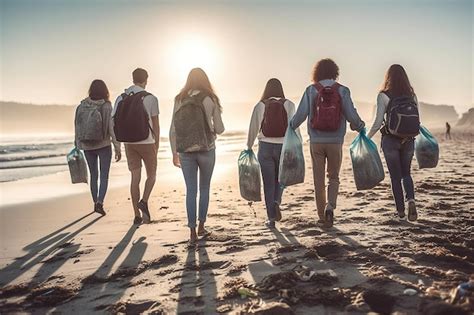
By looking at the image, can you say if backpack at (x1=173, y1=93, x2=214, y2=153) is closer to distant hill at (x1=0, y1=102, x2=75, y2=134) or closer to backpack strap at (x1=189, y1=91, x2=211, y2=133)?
backpack strap at (x1=189, y1=91, x2=211, y2=133)

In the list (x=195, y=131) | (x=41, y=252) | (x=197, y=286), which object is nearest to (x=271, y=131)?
(x=195, y=131)

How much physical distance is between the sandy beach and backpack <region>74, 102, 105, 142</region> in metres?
1.19

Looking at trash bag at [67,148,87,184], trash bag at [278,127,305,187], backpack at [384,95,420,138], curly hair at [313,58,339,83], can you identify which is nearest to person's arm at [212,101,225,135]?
trash bag at [278,127,305,187]

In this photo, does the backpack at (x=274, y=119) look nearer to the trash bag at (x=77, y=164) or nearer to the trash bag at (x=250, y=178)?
the trash bag at (x=250, y=178)

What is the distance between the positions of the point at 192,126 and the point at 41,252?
2122 mm

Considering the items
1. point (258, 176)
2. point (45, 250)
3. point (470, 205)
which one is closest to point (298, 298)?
point (258, 176)

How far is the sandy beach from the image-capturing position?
2889 mm

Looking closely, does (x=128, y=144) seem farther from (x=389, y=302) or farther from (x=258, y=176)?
(x=389, y=302)

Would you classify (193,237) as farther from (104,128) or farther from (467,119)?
(467,119)

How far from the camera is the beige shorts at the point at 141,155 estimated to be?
5609mm

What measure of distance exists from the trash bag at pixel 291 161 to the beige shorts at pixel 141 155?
173 cm

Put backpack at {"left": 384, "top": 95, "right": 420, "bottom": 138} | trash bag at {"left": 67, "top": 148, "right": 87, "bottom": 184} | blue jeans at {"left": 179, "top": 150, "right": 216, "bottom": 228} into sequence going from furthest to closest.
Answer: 1. trash bag at {"left": 67, "top": 148, "right": 87, "bottom": 184}
2. backpack at {"left": 384, "top": 95, "right": 420, "bottom": 138}
3. blue jeans at {"left": 179, "top": 150, "right": 216, "bottom": 228}

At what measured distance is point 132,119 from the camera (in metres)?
5.39

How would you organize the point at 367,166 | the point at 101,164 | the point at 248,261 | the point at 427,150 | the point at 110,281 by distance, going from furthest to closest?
the point at 101,164 < the point at 427,150 < the point at 367,166 < the point at 248,261 < the point at 110,281
